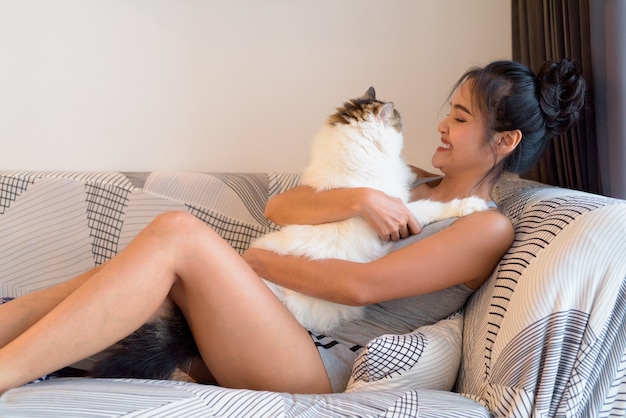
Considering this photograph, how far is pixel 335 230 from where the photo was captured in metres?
1.56

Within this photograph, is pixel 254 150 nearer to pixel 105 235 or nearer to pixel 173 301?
pixel 105 235

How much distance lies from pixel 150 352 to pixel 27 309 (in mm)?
322

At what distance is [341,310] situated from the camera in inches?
60.1

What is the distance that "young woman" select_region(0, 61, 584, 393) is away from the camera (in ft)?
3.94

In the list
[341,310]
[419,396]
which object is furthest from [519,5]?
[419,396]

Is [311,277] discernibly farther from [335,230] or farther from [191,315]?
[191,315]

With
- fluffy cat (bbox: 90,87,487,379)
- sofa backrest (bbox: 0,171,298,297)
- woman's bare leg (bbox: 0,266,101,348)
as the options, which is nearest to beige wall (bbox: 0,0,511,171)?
sofa backrest (bbox: 0,171,298,297)

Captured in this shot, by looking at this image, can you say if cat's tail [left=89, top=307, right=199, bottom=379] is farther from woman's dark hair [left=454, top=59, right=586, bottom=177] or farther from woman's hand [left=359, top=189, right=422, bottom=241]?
woman's dark hair [left=454, top=59, right=586, bottom=177]

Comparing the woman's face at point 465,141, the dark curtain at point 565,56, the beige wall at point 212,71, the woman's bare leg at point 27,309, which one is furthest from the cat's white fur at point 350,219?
the beige wall at point 212,71

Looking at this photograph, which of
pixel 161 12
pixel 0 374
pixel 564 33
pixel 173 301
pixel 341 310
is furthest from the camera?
pixel 161 12

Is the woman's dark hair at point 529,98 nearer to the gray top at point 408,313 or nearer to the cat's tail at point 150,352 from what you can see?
the gray top at point 408,313

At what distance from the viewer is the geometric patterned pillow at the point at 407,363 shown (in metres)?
1.30

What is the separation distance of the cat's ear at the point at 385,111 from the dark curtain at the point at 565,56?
52 cm

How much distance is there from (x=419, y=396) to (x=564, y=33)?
1.17 meters
